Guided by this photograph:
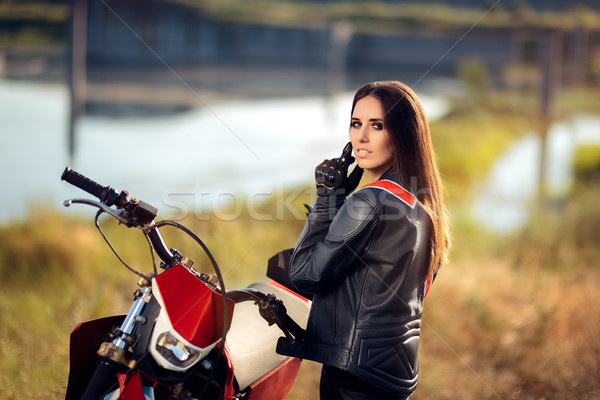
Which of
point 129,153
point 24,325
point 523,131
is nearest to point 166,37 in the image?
point 129,153

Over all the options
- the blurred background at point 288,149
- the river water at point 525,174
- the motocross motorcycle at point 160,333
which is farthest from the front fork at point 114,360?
the river water at point 525,174

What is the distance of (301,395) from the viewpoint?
321 cm

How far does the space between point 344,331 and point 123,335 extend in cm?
51

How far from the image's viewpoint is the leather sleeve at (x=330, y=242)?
57.3 inches

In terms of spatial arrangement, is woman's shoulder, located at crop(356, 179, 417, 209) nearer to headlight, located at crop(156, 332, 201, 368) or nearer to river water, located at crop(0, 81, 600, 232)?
headlight, located at crop(156, 332, 201, 368)

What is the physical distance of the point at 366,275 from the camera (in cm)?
151

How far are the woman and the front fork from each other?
0.38m

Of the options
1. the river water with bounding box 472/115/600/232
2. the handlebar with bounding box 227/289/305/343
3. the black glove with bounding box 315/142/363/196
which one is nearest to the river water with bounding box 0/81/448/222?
the river water with bounding box 472/115/600/232

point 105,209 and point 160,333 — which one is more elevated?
point 105,209

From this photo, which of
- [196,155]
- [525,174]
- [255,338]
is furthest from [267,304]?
Result: [525,174]

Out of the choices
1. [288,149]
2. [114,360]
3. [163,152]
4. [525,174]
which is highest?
[525,174]

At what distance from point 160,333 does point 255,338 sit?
0.38m

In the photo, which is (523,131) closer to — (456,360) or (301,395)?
(456,360)

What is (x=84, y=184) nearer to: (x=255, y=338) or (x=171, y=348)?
(x=171, y=348)
